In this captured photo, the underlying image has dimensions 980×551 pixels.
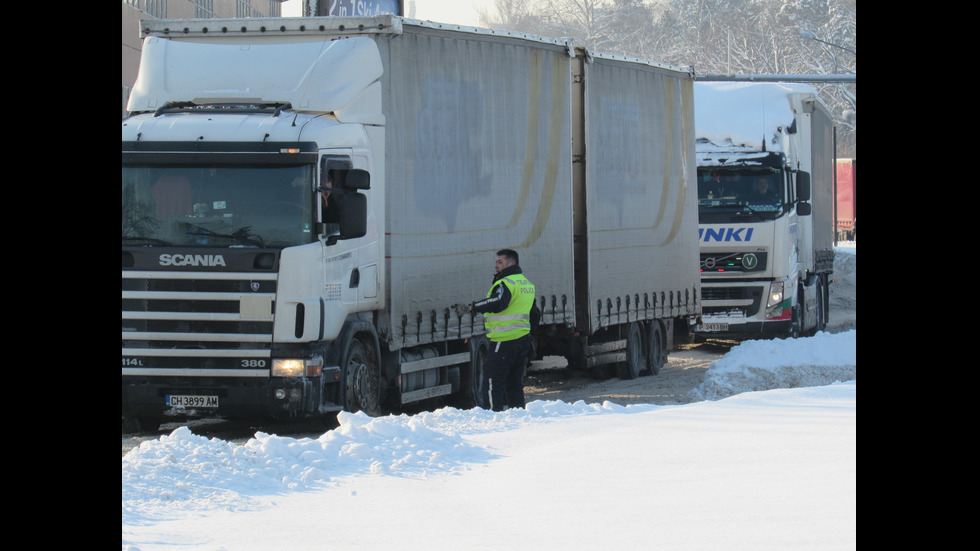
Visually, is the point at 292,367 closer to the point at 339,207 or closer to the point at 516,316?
the point at 339,207

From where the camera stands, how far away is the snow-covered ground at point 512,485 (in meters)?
6.06

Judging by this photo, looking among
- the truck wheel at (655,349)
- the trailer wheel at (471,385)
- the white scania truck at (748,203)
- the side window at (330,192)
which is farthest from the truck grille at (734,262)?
the side window at (330,192)

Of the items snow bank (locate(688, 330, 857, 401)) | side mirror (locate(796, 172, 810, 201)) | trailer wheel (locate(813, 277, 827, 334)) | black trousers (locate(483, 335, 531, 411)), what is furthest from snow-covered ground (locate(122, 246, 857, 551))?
trailer wheel (locate(813, 277, 827, 334))

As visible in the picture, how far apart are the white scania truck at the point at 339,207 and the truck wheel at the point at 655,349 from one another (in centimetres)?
249

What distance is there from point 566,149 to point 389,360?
403cm

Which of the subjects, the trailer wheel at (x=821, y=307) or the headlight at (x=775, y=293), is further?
the trailer wheel at (x=821, y=307)

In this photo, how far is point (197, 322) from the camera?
35.9ft

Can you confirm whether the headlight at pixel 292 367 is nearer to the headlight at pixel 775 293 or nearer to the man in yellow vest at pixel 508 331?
the man in yellow vest at pixel 508 331

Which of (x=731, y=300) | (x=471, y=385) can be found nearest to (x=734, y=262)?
(x=731, y=300)

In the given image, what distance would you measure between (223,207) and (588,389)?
22.9 ft

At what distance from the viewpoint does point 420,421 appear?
30.3 feet

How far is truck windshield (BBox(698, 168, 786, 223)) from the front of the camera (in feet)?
65.9
